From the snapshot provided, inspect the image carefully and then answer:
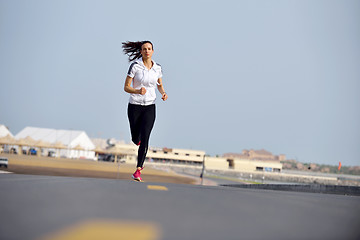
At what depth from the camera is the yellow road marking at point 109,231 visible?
1.80 meters

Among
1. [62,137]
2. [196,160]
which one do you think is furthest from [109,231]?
[196,160]

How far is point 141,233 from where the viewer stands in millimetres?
1938

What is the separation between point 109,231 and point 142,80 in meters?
5.05

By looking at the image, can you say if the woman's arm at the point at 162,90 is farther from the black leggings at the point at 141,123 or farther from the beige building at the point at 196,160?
the beige building at the point at 196,160

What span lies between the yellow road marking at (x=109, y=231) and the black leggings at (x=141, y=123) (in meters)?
4.67

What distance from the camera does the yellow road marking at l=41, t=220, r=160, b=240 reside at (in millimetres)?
1802

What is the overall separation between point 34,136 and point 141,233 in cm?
11677

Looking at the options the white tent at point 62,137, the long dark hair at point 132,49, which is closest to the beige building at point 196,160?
the white tent at point 62,137

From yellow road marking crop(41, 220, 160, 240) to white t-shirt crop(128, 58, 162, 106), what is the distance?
4792 mm

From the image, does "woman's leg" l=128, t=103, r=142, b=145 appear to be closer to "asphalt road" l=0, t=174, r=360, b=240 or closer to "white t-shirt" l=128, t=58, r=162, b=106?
"white t-shirt" l=128, t=58, r=162, b=106

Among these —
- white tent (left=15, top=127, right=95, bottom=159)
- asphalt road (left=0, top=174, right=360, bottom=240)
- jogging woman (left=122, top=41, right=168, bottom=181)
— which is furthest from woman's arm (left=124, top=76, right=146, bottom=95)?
white tent (left=15, top=127, right=95, bottom=159)

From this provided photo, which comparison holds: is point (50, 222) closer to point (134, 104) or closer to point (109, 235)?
point (109, 235)

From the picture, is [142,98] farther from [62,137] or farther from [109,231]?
[62,137]

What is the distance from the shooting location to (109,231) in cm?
194
